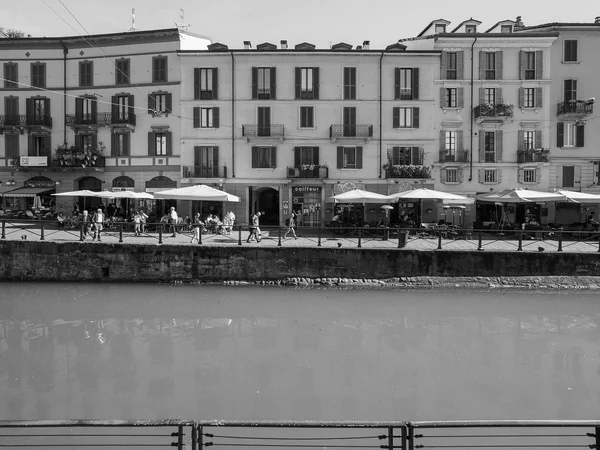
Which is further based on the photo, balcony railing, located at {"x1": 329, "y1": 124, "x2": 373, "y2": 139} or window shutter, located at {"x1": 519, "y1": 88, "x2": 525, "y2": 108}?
window shutter, located at {"x1": 519, "y1": 88, "x2": 525, "y2": 108}

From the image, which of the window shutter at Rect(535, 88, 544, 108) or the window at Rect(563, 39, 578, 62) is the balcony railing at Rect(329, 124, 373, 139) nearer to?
the window shutter at Rect(535, 88, 544, 108)

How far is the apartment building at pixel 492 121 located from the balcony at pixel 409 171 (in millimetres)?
1078

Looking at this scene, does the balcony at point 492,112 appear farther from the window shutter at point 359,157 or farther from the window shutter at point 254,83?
the window shutter at point 254,83

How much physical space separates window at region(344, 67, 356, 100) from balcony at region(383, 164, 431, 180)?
16.1ft

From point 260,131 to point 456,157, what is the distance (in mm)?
11907

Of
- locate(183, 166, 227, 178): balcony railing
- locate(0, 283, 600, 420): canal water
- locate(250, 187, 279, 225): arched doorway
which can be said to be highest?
locate(183, 166, 227, 178): balcony railing

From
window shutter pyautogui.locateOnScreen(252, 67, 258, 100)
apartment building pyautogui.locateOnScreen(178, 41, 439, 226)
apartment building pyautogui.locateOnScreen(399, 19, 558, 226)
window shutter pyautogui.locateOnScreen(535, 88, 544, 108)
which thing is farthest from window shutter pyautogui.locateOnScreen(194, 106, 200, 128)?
window shutter pyautogui.locateOnScreen(535, 88, 544, 108)

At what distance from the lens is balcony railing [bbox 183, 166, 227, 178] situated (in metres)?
27.7

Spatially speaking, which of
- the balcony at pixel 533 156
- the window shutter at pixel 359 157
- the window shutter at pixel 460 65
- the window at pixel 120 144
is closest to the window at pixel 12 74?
the window at pixel 120 144

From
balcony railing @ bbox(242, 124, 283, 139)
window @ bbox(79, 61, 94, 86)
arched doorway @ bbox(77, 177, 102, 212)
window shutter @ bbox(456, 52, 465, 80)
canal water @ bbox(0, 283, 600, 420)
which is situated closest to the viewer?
canal water @ bbox(0, 283, 600, 420)

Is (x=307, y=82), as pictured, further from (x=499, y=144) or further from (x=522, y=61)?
(x=522, y=61)

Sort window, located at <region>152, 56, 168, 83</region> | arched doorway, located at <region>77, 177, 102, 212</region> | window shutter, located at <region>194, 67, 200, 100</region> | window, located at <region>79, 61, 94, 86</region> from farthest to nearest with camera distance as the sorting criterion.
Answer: arched doorway, located at <region>77, 177, 102, 212</region> → window, located at <region>79, 61, 94, 86</region> → window, located at <region>152, 56, 168, 83</region> → window shutter, located at <region>194, 67, 200, 100</region>

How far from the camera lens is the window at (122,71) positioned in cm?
2850

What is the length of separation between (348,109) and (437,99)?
545cm
